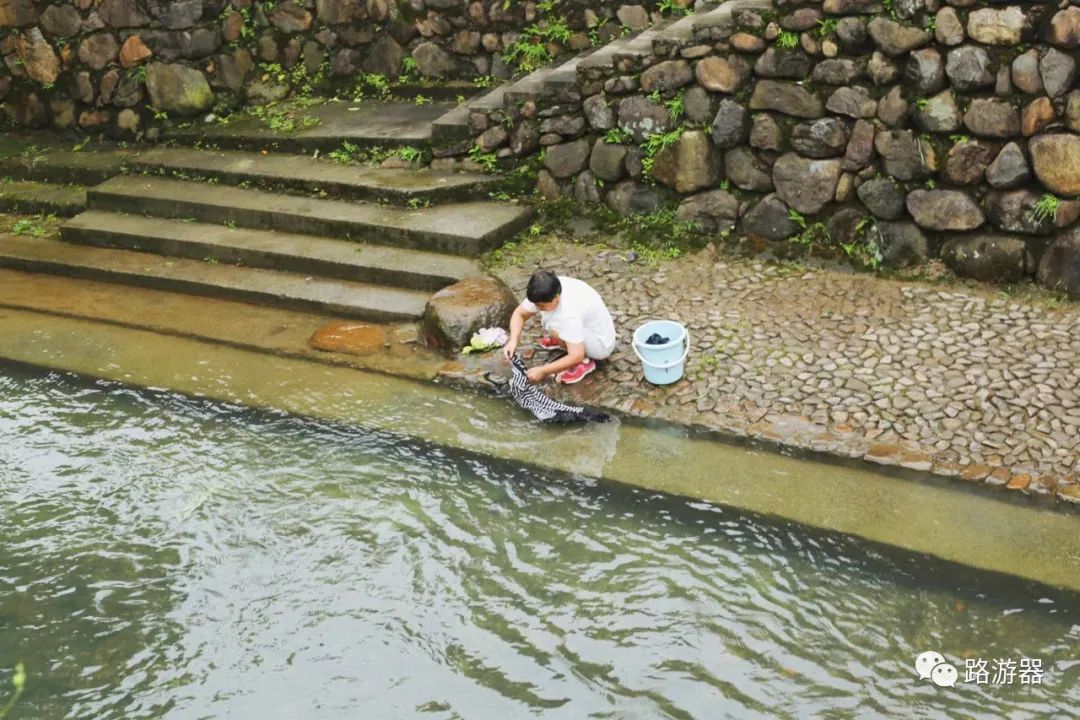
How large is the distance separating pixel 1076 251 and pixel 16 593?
6.81m

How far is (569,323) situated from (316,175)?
383 centimetres

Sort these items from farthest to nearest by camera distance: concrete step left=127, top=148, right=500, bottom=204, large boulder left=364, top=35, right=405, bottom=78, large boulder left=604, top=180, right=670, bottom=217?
large boulder left=364, top=35, right=405, bottom=78 → concrete step left=127, top=148, right=500, bottom=204 → large boulder left=604, top=180, right=670, bottom=217

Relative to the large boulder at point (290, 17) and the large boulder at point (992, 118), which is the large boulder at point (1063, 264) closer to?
the large boulder at point (992, 118)

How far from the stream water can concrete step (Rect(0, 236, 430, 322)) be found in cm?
187

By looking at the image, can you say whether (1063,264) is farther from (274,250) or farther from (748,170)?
(274,250)

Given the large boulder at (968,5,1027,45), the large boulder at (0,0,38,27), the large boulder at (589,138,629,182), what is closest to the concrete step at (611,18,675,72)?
the large boulder at (589,138,629,182)

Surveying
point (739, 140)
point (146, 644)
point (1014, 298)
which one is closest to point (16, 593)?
point (146, 644)

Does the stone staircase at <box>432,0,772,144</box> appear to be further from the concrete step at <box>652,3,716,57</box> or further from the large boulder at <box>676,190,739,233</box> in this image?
the large boulder at <box>676,190,739,233</box>

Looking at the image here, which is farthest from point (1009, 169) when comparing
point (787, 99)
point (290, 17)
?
point (290, 17)

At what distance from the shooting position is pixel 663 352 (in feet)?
21.2

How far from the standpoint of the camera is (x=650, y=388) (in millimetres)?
6637

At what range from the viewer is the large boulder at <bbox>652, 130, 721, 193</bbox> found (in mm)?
8023

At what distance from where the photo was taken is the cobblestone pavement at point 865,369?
18.9 feet

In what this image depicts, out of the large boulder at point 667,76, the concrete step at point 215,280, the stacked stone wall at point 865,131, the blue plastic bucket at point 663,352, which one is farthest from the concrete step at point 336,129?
the blue plastic bucket at point 663,352
